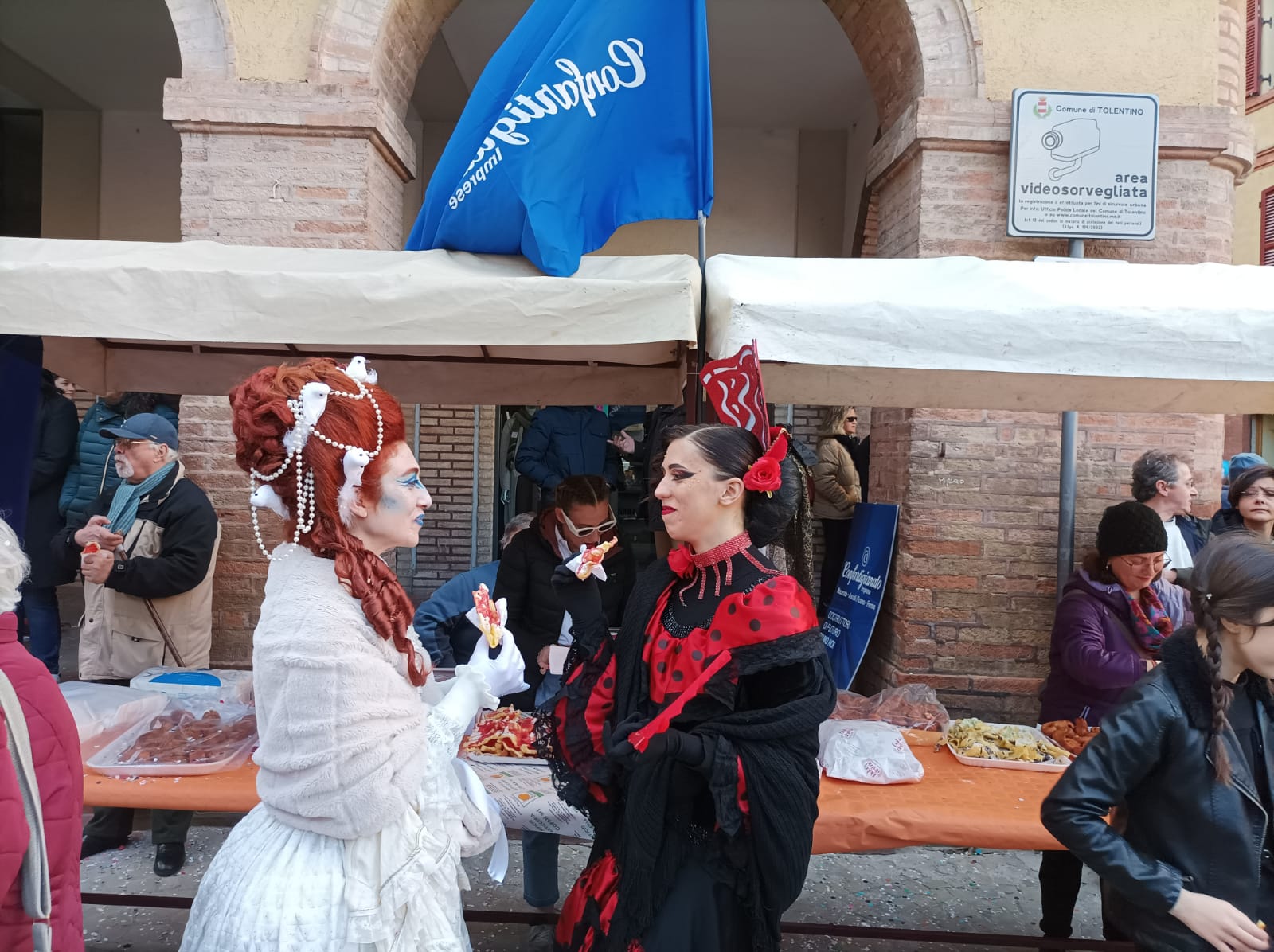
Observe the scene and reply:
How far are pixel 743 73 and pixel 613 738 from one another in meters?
8.52

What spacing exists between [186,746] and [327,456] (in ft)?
6.22

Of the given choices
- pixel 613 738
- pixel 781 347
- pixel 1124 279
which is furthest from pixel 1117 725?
pixel 1124 279

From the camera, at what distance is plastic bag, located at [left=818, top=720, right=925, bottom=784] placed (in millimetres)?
2975

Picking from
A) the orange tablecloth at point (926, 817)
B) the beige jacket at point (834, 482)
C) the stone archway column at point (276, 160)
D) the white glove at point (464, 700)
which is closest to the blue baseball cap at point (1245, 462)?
the beige jacket at point (834, 482)

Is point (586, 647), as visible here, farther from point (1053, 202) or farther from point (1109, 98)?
point (1109, 98)

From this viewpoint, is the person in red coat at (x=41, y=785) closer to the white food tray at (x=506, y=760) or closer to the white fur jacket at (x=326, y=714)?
the white fur jacket at (x=326, y=714)

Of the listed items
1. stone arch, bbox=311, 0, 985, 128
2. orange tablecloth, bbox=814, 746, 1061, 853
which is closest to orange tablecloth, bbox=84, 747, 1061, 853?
orange tablecloth, bbox=814, 746, 1061, 853

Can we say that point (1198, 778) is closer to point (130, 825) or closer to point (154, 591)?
point (154, 591)

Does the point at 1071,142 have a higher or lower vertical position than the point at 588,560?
higher

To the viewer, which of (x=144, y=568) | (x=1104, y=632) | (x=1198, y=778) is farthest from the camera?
(x=144, y=568)

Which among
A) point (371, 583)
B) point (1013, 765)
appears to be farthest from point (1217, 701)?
point (371, 583)

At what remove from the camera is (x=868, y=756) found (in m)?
3.06

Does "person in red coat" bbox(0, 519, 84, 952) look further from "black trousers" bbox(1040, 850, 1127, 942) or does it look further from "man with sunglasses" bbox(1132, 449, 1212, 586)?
"man with sunglasses" bbox(1132, 449, 1212, 586)

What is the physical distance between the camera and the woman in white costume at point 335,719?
164 centimetres
